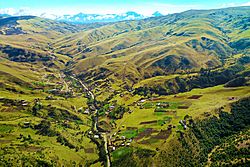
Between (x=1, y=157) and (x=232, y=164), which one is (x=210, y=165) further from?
(x=1, y=157)

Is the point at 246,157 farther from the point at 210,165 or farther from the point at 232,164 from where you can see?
the point at 210,165

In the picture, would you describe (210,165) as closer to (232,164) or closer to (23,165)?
(232,164)

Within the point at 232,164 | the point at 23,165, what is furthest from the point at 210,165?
the point at 23,165

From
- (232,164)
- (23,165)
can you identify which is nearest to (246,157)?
(232,164)

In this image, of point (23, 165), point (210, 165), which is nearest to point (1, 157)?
point (23, 165)

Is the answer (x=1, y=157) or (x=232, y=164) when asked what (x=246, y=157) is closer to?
(x=232, y=164)

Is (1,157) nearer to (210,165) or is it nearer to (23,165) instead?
(23,165)

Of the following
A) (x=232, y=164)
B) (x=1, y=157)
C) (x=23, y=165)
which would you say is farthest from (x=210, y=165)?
(x=1, y=157)
